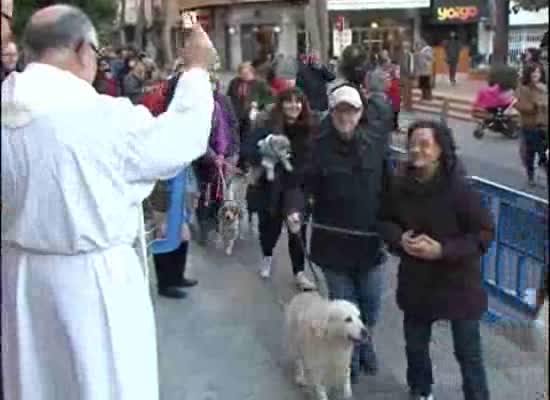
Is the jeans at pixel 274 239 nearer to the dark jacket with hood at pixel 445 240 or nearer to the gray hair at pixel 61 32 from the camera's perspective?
the dark jacket with hood at pixel 445 240

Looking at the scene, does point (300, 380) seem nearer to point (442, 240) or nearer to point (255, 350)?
point (255, 350)

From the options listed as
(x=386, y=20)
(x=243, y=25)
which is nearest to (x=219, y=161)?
(x=386, y=20)

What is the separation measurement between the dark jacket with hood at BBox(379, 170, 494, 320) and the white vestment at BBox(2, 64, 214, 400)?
1.76m

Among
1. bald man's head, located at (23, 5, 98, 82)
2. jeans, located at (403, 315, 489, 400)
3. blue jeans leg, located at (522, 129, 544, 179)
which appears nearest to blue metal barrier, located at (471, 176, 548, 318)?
jeans, located at (403, 315, 489, 400)

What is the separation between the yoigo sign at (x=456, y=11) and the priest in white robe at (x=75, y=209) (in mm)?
43097

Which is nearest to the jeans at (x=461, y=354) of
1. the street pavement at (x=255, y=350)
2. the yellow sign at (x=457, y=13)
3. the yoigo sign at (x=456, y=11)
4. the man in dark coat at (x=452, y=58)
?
the street pavement at (x=255, y=350)

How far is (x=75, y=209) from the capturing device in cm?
277

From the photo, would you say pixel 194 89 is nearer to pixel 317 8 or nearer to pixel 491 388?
pixel 491 388

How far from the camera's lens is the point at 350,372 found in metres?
5.29

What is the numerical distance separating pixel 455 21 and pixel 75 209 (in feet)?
145

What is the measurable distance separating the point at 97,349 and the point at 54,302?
0.19 meters

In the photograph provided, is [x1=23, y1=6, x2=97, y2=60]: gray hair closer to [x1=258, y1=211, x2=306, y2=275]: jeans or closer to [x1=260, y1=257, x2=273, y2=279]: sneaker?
[x1=258, y1=211, x2=306, y2=275]: jeans

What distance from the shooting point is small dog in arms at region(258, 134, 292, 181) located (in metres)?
6.61

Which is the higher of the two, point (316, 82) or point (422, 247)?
point (316, 82)
